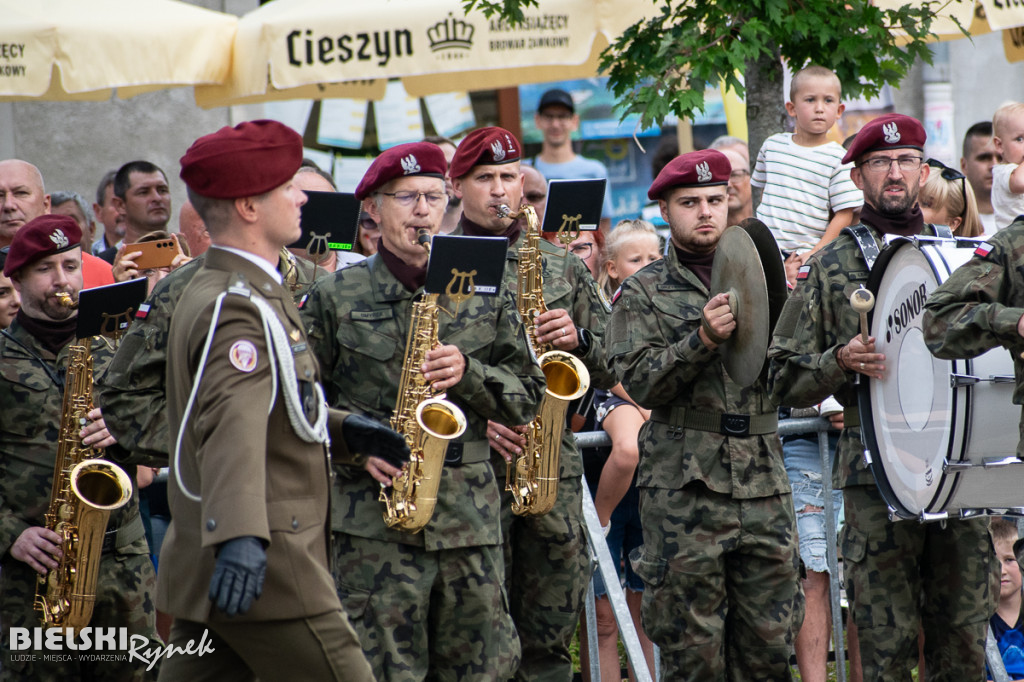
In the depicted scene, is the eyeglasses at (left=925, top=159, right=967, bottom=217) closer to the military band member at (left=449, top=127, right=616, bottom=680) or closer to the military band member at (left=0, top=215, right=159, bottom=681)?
the military band member at (left=449, top=127, right=616, bottom=680)

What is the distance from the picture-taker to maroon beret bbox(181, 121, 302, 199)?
3793mm

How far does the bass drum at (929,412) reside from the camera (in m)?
5.23

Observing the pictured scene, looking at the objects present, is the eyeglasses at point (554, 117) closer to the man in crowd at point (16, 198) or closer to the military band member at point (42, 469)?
the man in crowd at point (16, 198)

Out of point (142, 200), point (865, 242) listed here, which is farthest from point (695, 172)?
point (142, 200)

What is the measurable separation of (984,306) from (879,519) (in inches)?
43.2

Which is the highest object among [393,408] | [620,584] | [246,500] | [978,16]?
[978,16]

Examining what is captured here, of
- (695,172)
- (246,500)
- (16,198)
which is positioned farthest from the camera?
(16,198)

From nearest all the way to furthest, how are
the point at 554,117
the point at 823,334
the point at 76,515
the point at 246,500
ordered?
the point at 246,500
the point at 76,515
the point at 823,334
the point at 554,117

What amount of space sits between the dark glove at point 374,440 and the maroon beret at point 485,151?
224cm

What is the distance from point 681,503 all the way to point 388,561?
1541 millimetres

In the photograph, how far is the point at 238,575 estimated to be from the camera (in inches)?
131


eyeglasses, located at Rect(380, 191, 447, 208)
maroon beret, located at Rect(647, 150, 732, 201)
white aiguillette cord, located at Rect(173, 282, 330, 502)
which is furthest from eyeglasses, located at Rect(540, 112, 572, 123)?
white aiguillette cord, located at Rect(173, 282, 330, 502)

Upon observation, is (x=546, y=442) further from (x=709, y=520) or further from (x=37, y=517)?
(x=37, y=517)

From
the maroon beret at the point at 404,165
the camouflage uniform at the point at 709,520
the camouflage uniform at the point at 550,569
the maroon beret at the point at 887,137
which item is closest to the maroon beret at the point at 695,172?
the camouflage uniform at the point at 709,520
